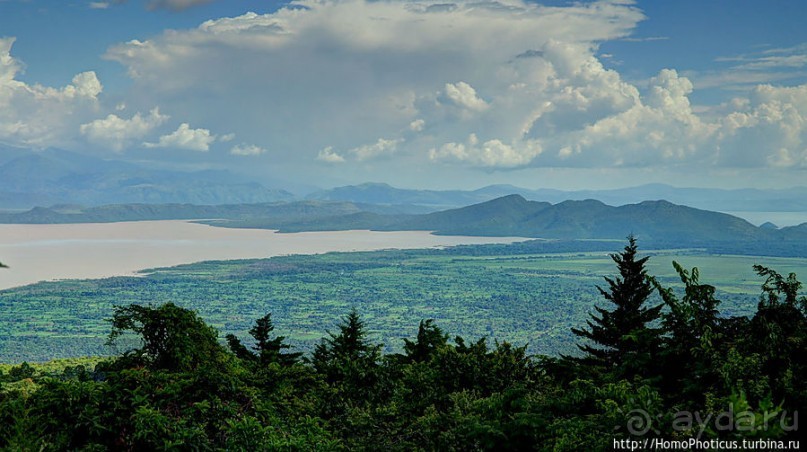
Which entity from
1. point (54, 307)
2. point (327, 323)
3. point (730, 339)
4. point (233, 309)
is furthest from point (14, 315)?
point (730, 339)

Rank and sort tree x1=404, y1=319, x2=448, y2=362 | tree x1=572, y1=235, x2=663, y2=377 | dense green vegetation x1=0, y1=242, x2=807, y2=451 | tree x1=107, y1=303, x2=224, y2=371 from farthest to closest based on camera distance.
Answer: tree x1=404, y1=319, x2=448, y2=362 < tree x1=572, y1=235, x2=663, y2=377 < tree x1=107, y1=303, x2=224, y2=371 < dense green vegetation x1=0, y1=242, x2=807, y2=451

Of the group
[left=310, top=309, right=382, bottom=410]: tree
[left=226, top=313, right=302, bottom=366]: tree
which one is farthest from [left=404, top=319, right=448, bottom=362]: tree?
[left=226, top=313, right=302, bottom=366]: tree

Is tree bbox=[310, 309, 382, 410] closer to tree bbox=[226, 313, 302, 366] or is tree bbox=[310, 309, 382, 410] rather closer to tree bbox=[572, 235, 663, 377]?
tree bbox=[226, 313, 302, 366]

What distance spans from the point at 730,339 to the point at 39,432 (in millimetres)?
15641

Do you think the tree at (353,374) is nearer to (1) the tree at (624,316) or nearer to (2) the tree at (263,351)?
(2) the tree at (263,351)

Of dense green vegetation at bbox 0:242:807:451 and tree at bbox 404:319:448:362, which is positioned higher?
dense green vegetation at bbox 0:242:807:451

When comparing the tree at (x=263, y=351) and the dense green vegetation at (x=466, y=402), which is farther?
the tree at (x=263, y=351)

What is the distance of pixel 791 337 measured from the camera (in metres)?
14.4

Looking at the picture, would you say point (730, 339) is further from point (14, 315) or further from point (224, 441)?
point (14, 315)

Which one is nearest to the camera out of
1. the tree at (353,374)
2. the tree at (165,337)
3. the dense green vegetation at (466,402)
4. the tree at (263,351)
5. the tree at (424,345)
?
the dense green vegetation at (466,402)

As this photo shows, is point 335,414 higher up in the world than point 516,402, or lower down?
lower down

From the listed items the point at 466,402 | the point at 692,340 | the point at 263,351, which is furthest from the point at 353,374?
the point at 692,340

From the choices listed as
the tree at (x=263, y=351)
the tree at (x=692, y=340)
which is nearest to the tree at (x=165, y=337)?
the tree at (x=692, y=340)

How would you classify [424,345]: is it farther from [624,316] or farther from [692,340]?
[692,340]
